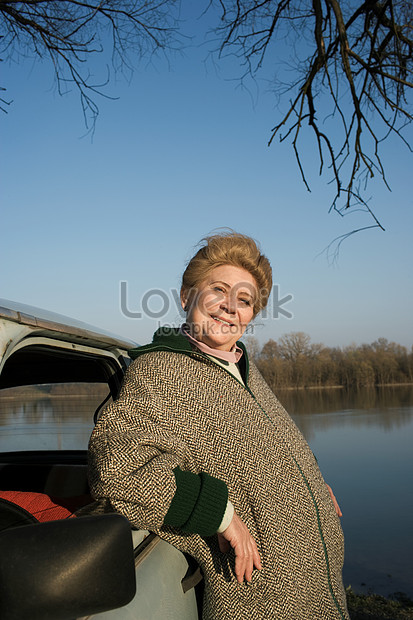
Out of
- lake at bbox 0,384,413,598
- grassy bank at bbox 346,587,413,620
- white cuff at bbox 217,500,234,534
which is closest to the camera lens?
white cuff at bbox 217,500,234,534

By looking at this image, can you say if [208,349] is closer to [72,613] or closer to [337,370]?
[72,613]

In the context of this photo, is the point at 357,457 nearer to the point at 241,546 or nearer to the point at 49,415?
the point at 49,415

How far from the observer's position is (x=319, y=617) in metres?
1.87

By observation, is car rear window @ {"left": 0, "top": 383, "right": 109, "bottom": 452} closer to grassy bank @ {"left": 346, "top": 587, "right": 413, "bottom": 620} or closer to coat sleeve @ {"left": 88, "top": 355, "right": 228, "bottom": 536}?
coat sleeve @ {"left": 88, "top": 355, "right": 228, "bottom": 536}

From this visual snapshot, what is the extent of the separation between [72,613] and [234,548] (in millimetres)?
731

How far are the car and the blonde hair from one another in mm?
500

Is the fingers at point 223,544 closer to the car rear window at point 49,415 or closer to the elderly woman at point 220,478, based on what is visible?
the elderly woman at point 220,478

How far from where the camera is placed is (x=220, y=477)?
5.72ft

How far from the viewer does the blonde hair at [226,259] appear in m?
2.30

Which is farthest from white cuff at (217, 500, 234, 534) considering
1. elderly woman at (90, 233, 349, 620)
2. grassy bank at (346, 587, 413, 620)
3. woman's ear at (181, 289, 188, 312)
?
grassy bank at (346, 587, 413, 620)

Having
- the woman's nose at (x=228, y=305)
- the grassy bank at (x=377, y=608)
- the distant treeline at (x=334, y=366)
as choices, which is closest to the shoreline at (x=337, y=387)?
the distant treeline at (x=334, y=366)

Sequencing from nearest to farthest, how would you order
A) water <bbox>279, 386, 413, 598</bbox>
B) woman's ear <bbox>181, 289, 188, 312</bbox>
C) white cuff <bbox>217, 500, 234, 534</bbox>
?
white cuff <bbox>217, 500, 234, 534</bbox> → woman's ear <bbox>181, 289, 188, 312</bbox> → water <bbox>279, 386, 413, 598</bbox>

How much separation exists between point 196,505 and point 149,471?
0.20 meters

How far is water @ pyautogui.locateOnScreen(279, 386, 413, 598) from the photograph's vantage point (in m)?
7.16
